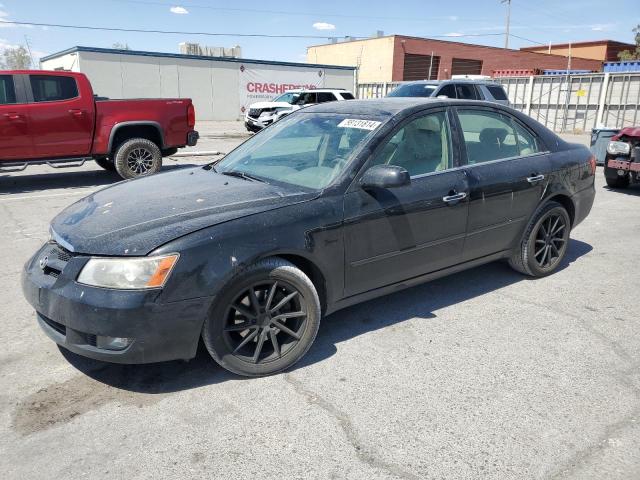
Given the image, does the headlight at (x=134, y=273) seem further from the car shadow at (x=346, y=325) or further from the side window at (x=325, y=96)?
the side window at (x=325, y=96)

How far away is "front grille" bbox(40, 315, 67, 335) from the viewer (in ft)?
9.32

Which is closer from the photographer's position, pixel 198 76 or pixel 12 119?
pixel 12 119

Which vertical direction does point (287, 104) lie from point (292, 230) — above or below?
above

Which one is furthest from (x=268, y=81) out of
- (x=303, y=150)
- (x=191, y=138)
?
(x=303, y=150)

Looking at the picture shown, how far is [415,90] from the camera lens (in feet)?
42.3

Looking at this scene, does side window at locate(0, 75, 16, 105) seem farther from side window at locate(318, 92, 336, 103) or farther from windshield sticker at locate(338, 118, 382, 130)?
side window at locate(318, 92, 336, 103)

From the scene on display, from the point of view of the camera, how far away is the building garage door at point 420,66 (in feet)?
139

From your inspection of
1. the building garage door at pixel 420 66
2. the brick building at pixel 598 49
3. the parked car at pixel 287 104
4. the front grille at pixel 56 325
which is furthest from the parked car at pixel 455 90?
the brick building at pixel 598 49

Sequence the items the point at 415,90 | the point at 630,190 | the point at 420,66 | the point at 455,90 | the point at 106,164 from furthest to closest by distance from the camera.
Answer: the point at 420,66 → the point at 415,90 → the point at 455,90 → the point at 106,164 → the point at 630,190

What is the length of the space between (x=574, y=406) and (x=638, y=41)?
65.6 meters

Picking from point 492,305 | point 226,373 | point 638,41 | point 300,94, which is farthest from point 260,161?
point 638,41

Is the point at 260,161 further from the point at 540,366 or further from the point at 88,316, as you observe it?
the point at 540,366

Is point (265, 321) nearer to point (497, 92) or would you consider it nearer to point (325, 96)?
point (497, 92)

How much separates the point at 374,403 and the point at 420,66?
145 ft
